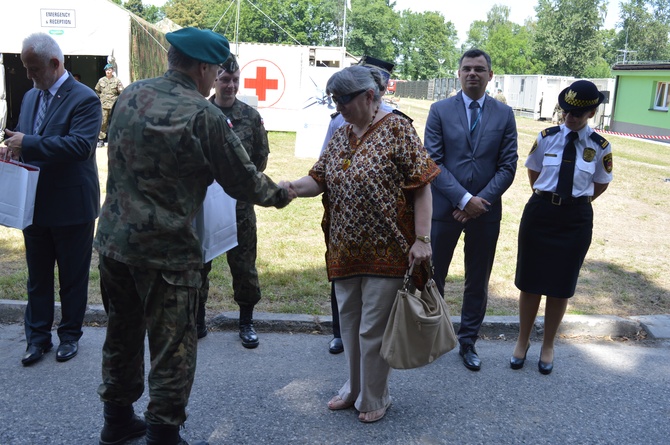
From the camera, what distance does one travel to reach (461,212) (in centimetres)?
414

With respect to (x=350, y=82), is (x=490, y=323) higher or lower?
lower

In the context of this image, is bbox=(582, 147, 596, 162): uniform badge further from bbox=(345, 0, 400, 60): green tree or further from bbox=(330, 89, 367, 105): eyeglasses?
bbox=(345, 0, 400, 60): green tree

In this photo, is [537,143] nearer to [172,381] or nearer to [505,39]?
[172,381]

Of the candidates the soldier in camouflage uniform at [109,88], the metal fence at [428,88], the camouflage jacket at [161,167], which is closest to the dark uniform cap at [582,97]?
the camouflage jacket at [161,167]

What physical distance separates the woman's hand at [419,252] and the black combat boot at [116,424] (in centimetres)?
160

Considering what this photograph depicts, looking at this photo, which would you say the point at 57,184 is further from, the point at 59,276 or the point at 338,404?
the point at 338,404

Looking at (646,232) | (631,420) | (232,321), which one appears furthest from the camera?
(646,232)

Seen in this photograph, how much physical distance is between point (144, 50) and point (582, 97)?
14.5 metres

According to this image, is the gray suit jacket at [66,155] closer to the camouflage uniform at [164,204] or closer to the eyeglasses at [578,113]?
the camouflage uniform at [164,204]

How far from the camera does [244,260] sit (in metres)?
4.48

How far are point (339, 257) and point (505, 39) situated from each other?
85864mm

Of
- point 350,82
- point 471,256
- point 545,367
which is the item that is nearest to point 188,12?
point 471,256

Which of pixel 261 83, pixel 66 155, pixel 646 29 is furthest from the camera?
pixel 646 29

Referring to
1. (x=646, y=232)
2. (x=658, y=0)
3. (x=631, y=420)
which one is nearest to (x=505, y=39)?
(x=658, y=0)
